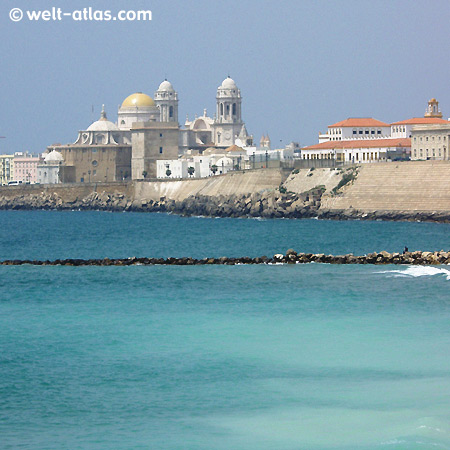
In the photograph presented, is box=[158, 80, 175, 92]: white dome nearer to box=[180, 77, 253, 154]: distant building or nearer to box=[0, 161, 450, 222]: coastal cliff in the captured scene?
box=[180, 77, 253, 154]: distant building

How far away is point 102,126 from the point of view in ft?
473

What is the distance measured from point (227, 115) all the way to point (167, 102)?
835 centimetres

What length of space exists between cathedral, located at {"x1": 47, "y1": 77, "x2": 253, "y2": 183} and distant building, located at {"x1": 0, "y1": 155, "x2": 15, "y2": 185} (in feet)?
127

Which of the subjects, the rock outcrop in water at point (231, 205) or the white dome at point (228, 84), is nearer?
the rock outcrop in water at point (231, 205)

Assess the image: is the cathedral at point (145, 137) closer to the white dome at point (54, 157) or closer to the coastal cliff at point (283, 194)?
the white dome at point (54, 157)

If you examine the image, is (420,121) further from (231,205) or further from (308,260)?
(308,260)

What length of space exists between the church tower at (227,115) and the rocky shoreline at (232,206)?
27.5 m

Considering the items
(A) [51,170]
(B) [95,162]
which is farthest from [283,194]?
(A) [51,170]

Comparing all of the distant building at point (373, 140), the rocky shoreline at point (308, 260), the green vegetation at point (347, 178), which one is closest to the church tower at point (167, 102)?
the distant building at point (373, 140)

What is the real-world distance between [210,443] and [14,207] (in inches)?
4422

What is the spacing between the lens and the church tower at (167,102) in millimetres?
154375

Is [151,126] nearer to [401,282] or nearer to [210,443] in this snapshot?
[401,282]

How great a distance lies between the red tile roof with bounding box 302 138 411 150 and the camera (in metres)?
110

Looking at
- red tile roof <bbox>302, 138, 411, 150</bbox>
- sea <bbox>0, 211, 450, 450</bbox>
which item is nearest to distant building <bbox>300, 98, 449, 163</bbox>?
red tile roof <bbox>302, 138, 411, 150</bbox>
